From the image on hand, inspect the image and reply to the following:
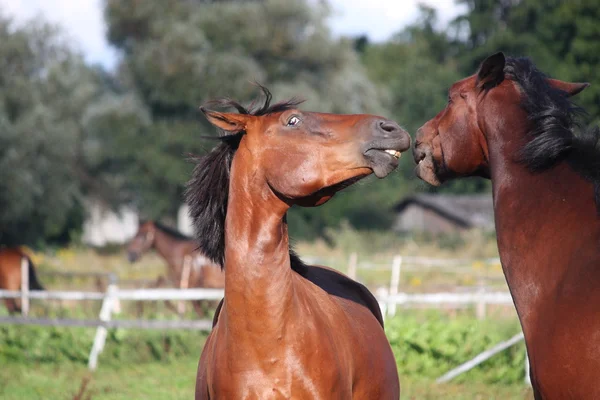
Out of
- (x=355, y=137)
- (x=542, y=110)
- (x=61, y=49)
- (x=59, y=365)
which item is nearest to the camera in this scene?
(x=355, y=137)

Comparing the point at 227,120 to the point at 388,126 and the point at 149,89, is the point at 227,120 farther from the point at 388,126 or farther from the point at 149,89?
the point at 149,89

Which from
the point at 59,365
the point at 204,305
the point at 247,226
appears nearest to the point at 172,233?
the point at 204,305

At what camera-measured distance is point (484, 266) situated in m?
22.0

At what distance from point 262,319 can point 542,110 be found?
1.81 metres

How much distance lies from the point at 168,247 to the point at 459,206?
36.1 m

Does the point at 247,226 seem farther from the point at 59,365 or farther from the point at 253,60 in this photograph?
the point at 253,60

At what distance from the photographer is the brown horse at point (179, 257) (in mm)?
15102

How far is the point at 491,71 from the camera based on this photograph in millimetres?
4555

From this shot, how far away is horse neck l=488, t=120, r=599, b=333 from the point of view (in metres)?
4.08

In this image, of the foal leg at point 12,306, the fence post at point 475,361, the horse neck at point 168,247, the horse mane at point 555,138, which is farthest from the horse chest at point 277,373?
the horse neck at point 168,247

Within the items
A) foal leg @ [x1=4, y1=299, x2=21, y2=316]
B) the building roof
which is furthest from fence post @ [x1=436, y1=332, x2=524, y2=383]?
the building roof

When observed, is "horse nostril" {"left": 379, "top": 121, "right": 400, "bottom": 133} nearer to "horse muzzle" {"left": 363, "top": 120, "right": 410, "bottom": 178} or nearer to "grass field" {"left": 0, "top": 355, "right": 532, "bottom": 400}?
"horse muzzle" {"left": 363, "top": 120, "right": 410, "bottom": 178}

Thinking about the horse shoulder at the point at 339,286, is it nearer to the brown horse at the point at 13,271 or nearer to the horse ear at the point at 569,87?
the horse ear at the point at 569,87

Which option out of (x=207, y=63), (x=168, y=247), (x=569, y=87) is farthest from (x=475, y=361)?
(x=207, y=63)
